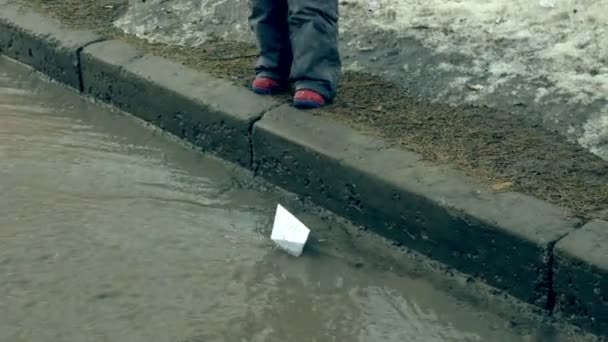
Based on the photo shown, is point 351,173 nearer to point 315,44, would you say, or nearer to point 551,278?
point 315,44

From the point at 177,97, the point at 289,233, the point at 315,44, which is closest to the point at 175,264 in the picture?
the point at 289,233

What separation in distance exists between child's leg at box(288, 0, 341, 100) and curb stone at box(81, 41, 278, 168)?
0.18 m

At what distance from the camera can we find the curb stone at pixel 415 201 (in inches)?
136

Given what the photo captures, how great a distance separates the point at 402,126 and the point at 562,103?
0.59 metres

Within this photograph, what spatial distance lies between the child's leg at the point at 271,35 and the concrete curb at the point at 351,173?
15 centimetres

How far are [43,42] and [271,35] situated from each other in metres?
1.23

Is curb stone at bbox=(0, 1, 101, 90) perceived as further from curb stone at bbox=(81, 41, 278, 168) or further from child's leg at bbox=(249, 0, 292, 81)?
child's leg at bbox=(249, 0, 292, 81)

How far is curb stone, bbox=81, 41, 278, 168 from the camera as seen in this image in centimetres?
435

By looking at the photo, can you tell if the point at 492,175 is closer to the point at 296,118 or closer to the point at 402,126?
the point at 402,126

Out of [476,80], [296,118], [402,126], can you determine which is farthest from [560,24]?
[296,118]

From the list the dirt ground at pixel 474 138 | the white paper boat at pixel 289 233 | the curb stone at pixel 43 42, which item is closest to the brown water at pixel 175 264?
the white paper boat at pixel 289 233

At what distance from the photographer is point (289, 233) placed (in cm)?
384

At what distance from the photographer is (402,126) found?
4.16 metres

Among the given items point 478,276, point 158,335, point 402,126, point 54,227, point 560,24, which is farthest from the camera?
point 560,24
